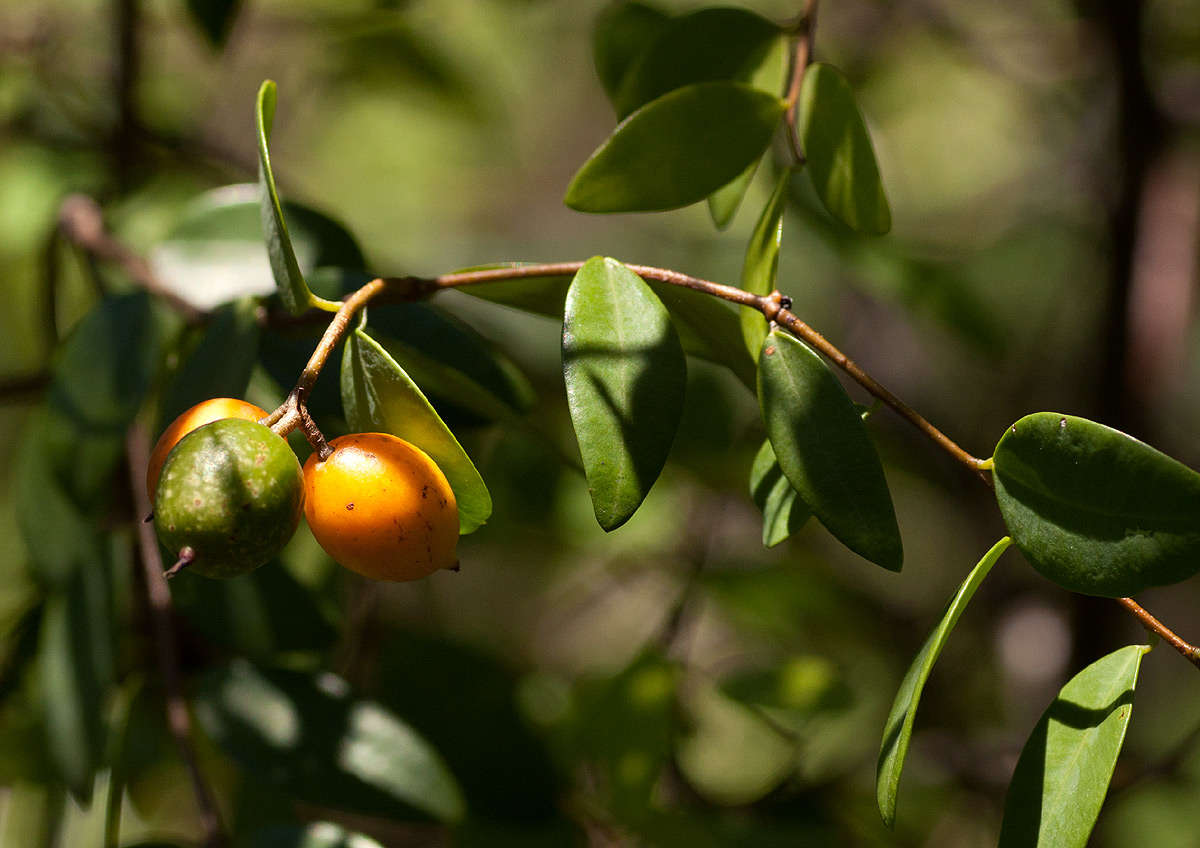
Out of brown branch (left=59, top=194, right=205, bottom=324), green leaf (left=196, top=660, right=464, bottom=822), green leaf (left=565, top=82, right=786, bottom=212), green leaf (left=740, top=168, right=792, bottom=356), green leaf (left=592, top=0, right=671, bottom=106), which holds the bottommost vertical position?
green leaf (left=196, top=660, right=464, bottom=822)

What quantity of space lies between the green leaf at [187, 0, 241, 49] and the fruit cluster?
490 millimetres

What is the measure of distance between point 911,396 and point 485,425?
1.00 metres

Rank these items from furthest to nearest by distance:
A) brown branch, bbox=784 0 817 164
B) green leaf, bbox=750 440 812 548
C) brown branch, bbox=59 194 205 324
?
brown branch, bbox=59 194 205 324, brown branch, bbox=784 0 817 164, green leaf, bbox=750 440 812 548

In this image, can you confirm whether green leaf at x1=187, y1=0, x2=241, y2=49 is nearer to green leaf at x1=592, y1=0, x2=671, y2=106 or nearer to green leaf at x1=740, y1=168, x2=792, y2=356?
green leaf at x1=592, y1=0, x2=671, y2=106

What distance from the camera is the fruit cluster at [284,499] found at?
40 cm

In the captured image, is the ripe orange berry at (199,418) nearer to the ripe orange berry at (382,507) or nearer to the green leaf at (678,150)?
the ripe orange berry at (382,507)

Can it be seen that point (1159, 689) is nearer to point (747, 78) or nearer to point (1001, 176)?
point (1001, 176)

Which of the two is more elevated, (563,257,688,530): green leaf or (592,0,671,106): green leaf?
(592,0,671,106): green leaf

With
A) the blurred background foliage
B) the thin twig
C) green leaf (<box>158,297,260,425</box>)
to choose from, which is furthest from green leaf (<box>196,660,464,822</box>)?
the thin twig

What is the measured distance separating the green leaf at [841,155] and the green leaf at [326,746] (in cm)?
45

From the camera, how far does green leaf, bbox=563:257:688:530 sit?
0.46m

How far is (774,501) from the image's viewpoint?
539mm

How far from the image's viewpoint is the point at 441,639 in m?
1.01

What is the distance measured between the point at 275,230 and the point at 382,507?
0.15 metres
